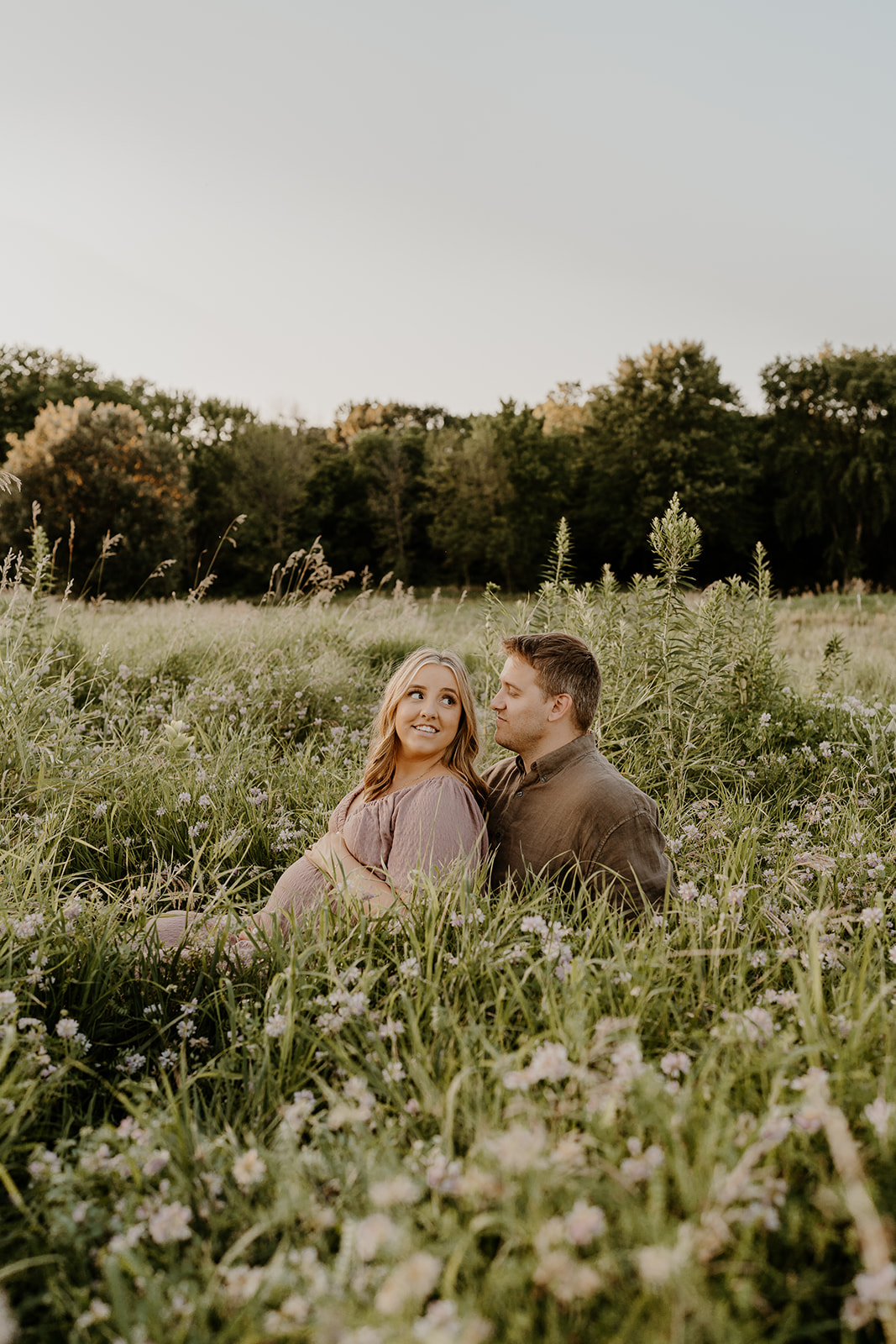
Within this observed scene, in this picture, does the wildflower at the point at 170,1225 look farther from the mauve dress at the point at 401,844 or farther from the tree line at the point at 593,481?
the tree line at the point at 593,481

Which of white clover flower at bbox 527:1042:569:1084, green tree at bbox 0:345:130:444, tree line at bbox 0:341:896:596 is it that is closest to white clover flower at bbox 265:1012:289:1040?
white clover flower at bbox 527:1042:569:1084

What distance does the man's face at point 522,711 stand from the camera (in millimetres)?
3064

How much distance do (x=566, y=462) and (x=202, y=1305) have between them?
3430 centimetres

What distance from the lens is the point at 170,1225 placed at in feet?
4.46

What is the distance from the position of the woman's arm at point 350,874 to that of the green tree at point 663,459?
101 ft

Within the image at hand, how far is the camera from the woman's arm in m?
2.52

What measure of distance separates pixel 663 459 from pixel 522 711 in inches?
1308

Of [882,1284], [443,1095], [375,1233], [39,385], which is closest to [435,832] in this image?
[443,1095]

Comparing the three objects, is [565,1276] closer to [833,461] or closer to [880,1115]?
[880,1115]

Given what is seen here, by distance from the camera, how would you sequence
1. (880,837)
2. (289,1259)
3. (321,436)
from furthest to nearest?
(321,436), (880,837), (289,1259)

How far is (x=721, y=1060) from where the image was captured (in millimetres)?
1791

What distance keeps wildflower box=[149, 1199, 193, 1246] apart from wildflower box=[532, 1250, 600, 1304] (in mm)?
609

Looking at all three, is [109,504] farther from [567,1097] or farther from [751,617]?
[567,1097]

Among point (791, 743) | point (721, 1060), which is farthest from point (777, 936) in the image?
point (791, 743)
